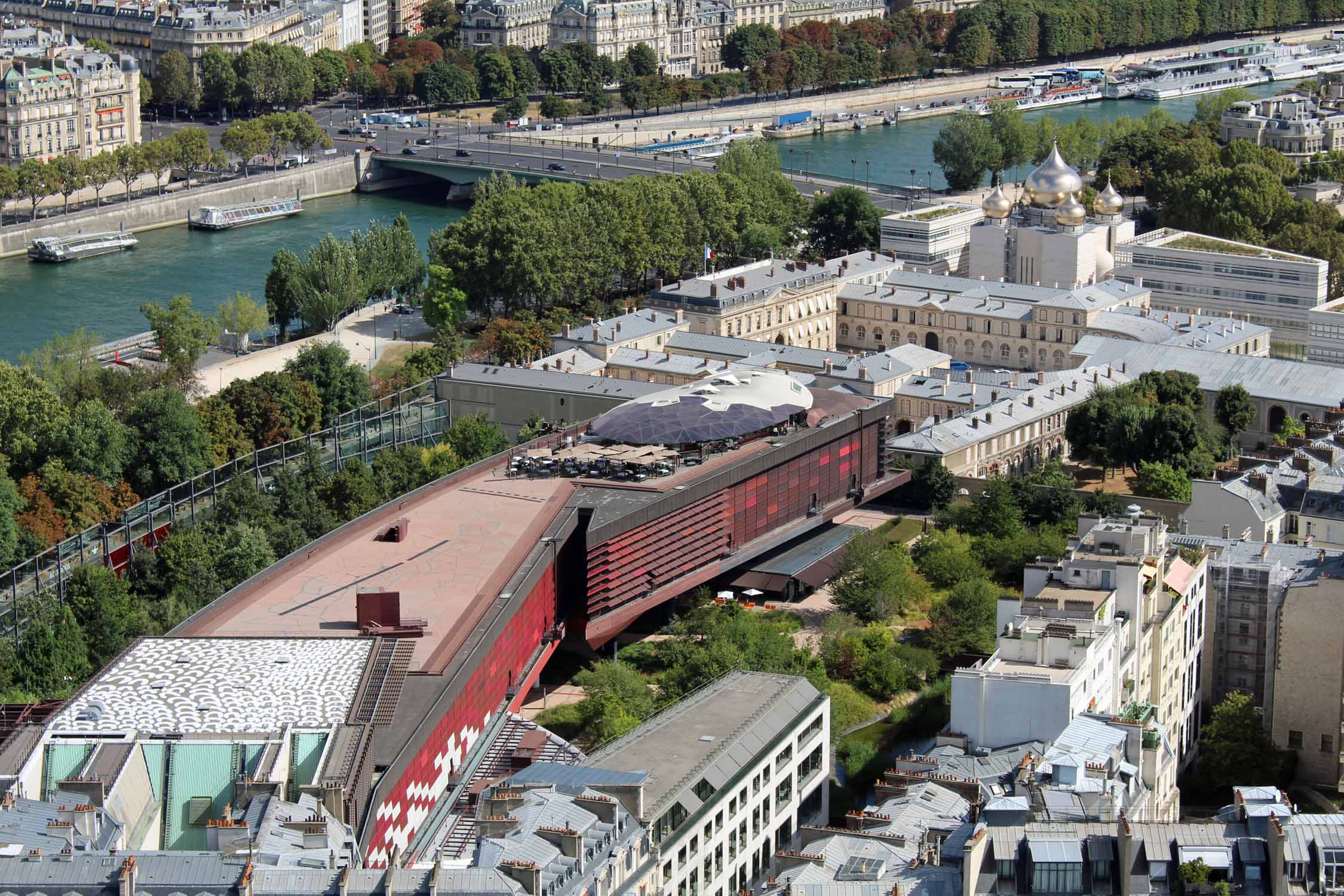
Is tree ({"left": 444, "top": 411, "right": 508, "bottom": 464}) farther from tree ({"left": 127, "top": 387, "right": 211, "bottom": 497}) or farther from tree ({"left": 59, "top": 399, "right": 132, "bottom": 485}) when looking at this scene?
tree ({"left": 59, "top": 399, "right": 132, "bottom": 485})

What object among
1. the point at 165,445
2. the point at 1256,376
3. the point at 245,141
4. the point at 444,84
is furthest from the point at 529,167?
the point at 165,445

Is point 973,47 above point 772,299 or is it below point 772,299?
above

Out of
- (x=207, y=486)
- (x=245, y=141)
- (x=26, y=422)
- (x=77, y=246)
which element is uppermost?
(x=245, y=141)

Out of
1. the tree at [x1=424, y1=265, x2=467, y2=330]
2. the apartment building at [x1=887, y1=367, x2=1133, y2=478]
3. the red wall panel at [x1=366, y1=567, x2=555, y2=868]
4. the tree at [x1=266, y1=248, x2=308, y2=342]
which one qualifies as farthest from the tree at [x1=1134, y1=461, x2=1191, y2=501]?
the tree at [x1=266, y1=248, x2=308, y2=342]

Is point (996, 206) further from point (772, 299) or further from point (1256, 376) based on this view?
point (1256, 376)

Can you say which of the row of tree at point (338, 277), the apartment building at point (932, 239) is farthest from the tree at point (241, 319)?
the apartment building at point (932, 239)

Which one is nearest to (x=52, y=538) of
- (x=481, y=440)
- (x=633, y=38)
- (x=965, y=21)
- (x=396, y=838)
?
(x=481, y=440)
